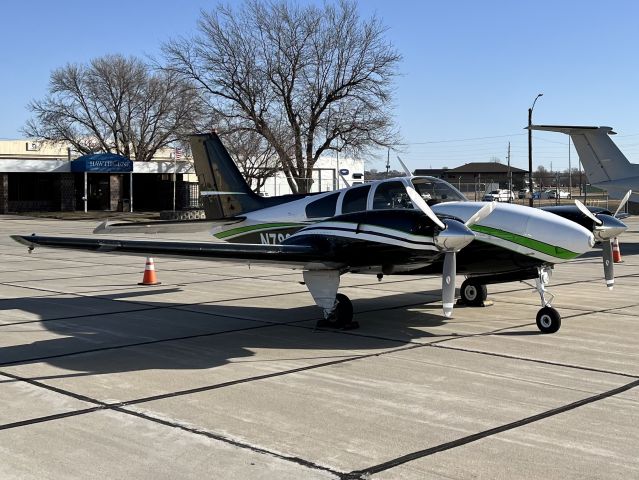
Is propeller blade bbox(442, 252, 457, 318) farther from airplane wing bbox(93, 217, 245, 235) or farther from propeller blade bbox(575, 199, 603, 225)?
airplane wing bbox(93, 217, 245, 235)

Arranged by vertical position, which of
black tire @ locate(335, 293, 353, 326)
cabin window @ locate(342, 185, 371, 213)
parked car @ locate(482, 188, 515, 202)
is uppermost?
parked car @ locate(482, 188, 515, 202)

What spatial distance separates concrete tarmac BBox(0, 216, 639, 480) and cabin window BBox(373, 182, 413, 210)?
1.86 m

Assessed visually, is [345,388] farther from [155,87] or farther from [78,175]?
[155,87]

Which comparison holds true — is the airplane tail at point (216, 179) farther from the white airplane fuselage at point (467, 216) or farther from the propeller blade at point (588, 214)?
the propeller blade at point (588, 214)

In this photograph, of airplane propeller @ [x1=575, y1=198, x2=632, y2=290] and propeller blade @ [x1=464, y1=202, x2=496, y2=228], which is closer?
propeller blade @ [x1=464, y1=202, x2=496, y2=228]

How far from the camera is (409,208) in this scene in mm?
11008

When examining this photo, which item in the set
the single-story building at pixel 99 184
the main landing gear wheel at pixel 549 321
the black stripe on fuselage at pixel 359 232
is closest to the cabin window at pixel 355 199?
the black stripe on fuselage at pixel 359 232

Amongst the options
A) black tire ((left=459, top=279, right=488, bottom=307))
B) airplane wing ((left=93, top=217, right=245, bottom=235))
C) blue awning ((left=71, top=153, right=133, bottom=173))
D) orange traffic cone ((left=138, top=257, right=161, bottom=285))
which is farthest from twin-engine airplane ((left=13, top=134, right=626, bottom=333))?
blue awning ((left=71, top=153, right=133, bottom=173))

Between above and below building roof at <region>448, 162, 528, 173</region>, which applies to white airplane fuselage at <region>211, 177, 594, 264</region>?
below

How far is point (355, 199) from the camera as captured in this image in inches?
464

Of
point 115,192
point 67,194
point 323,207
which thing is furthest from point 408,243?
point 115,192

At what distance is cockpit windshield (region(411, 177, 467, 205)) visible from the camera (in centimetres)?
1189

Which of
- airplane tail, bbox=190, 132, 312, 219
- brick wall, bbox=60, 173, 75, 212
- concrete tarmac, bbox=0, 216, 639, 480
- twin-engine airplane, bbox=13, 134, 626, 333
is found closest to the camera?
concrete tarmac, bbox=0, 216, 639, 480

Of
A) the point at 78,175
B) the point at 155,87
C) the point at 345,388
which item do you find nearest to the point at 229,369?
the point at 345,388
